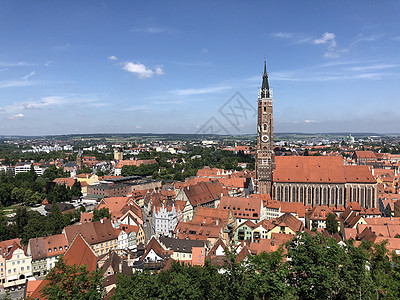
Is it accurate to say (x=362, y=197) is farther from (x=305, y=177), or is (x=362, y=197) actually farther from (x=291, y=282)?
(x=291, y=282)

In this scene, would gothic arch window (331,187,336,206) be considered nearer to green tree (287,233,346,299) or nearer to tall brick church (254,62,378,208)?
tall brick church (254,62,378,208)

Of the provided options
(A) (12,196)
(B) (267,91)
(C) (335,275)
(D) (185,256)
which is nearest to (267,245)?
(D) (185,256)

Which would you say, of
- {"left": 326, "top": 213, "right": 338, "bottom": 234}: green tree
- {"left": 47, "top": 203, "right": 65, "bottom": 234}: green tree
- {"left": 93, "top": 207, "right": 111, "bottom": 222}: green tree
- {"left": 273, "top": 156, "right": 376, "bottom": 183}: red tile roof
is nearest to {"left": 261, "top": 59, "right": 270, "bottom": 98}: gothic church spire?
{"left": 273, "top": 156, "right": 376, "bottom": 183}: red tile roof

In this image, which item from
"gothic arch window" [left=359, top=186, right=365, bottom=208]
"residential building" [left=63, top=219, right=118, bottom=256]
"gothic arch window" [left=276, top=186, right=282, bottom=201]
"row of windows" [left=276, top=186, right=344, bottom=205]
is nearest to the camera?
"residential building" [left=63, top=219, right=118, bottom=256]

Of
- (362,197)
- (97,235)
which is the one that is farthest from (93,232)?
(362,197)

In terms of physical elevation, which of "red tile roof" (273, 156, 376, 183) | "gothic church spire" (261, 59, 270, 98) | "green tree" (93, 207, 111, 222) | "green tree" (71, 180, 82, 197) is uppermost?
"gothic church spire" (261, 59, 270, 98)

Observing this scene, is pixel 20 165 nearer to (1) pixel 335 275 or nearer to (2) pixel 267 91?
(2) pixel 267 91

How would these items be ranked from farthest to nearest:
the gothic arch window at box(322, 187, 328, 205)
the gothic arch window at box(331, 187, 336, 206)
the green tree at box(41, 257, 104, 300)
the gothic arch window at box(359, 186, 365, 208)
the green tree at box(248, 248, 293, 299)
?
1. the gothic arch window at box(322, 187, 328, 205)
2. the gothic arch window at box(331, 187, 336, 206)
3. the gothic arch window at box(359, 186, 365, 208)
4. the green tree at box(248, 248, 293, 299)
5. the green tree at box(41, 257, 104, 300)

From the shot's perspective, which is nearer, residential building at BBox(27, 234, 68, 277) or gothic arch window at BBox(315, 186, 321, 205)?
residential building at BBox(27, 234, 68, 277)

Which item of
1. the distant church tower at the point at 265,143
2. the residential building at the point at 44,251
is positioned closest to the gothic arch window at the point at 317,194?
the distant church tower at the point at 265,143
